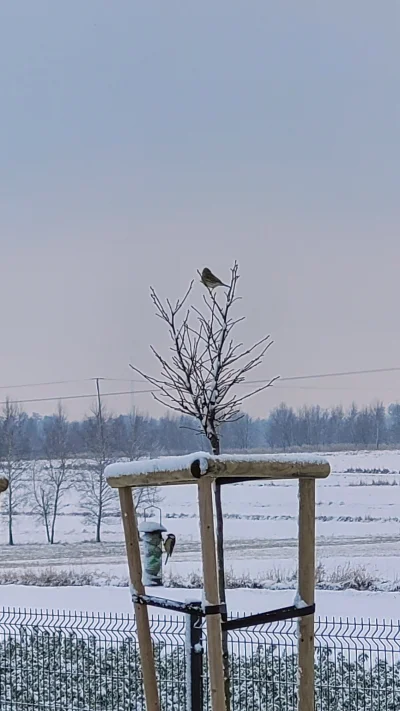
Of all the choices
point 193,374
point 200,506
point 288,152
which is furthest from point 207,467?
point 288,152

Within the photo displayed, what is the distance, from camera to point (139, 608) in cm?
304

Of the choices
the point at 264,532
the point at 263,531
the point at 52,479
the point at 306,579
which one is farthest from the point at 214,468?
the point at 52,479

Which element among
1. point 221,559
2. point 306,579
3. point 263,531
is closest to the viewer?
point 306,579

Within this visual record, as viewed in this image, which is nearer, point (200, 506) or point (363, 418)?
point (200, 506)

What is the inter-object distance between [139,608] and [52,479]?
1097 inches

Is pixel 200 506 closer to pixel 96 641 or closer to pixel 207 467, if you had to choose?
pixel 207 467

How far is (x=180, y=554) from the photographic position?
19.2 m

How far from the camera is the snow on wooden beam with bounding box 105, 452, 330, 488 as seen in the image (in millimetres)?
2494

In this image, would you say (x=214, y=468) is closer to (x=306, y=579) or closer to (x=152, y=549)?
(x=306, y=579)

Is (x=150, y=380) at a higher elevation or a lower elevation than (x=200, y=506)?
higher

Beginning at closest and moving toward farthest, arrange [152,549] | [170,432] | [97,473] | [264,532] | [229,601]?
1. [229,601]
2. [152,549]
3. [264,532]
4. [97,473]
5. [170,432]

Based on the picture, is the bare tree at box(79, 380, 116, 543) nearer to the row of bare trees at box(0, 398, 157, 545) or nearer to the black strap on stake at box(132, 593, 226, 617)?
the row of bare trees at box(0, 398, 157, 545)

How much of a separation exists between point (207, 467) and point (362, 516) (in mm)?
23633

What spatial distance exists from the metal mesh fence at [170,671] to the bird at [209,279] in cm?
303
